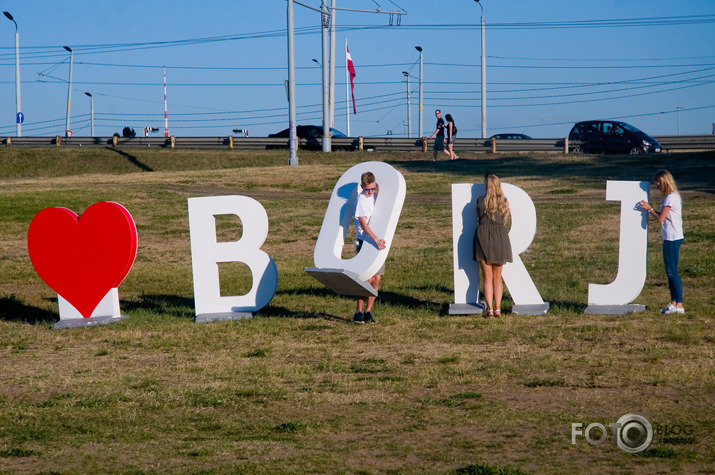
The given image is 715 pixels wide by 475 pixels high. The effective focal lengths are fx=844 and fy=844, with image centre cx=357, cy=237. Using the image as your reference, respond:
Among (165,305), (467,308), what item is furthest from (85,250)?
(467,308)

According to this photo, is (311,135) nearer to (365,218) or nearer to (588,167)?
(588,167)

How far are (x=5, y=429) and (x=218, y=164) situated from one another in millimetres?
31695

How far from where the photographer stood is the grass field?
536 cm

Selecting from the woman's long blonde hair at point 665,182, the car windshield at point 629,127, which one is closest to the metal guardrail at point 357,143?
the car windshield at point 629,127

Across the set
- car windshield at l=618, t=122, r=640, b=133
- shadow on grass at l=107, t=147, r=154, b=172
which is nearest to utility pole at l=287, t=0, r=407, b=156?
shadow on grass at l=107, t=147, r=154, b=172

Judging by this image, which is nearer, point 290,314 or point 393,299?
point 290,314

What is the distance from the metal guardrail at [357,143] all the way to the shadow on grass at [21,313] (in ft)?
88.2

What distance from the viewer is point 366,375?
7.48 m

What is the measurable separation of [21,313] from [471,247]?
254 inches

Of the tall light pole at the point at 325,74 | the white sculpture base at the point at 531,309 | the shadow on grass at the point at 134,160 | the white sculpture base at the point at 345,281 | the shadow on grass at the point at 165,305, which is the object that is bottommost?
the shadow on grass at the point at 165,305

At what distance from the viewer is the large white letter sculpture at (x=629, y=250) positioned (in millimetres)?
10086

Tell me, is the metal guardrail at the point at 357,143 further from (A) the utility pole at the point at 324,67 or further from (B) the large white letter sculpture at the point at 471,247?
(B) the large white letter sculpture at the point at 471,247

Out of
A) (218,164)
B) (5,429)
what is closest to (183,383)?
(5,429)

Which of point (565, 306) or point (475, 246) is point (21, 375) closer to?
point (475, 246)
